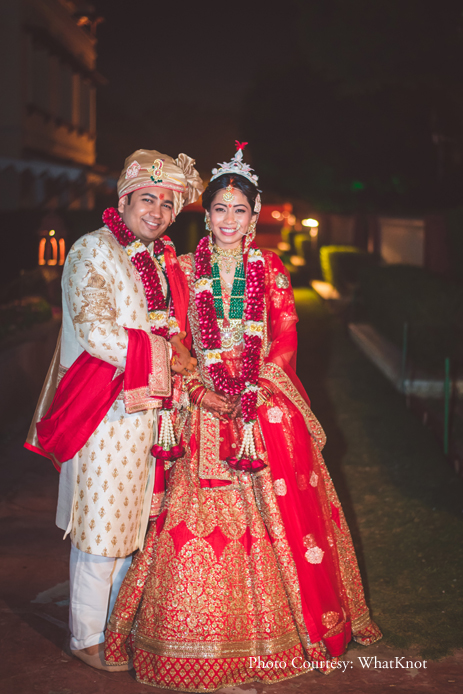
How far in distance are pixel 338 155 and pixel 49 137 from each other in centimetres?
925

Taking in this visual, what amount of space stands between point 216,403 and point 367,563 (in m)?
1.78

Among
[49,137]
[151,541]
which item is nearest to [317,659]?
[151,541]

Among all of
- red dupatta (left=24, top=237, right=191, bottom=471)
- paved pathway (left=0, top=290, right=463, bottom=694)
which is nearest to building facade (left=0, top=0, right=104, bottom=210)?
paved pathway (left=0, top=290, right=463, bottom=694)

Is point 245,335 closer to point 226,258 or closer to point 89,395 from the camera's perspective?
point 226,258

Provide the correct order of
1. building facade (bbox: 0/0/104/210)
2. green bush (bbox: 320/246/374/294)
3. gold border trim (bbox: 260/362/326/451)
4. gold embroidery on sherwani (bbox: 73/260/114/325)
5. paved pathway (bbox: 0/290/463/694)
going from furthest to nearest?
building facade (bbox: 0/0/104/210)
green bush (bbox: 320/246/374/294)
gold border trim (bbox: 260/362/326/451)
paved pathway (bbox: 0/290/463/694)
gold embroidery on sherwani (bbox: 73/260/114/325)

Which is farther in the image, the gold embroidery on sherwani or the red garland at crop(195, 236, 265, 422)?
the red garland at crop(195, 236, 265, 422)

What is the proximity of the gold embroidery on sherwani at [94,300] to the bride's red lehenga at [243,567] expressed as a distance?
607 millimetres

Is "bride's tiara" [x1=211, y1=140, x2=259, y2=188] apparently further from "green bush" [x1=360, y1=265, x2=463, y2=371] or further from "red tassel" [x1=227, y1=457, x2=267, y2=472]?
"green bush" [x1=360, y1=265, x2=463, y2=371]

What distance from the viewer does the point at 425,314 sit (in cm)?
879

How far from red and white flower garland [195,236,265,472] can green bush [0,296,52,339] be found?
530 cm

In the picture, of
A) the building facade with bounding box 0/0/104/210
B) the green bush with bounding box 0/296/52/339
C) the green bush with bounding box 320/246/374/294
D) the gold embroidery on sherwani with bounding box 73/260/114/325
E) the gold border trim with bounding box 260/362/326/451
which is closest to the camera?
the gold embroidery on sherwani with bounding box 73/260/114/325

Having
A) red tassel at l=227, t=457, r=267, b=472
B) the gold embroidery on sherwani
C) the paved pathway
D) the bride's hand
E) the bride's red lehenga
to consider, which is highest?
the gold embroidery on sherwani

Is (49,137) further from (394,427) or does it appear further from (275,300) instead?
(275,300)

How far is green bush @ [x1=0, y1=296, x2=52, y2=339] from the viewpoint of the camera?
856 centimetres
